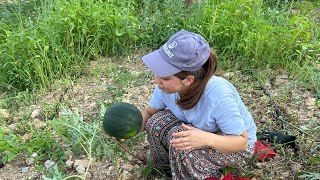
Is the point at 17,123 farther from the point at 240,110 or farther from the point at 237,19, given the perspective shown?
the point at 237,19

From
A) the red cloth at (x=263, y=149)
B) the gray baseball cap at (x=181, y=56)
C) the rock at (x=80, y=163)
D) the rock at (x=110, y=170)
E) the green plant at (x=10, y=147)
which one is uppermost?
the gray baseball cap at (x=181, y=56)

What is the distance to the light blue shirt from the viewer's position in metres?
2.02

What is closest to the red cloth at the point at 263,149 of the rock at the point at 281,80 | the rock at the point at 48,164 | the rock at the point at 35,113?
the rock at the point at 281,80

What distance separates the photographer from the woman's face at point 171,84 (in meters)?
2.03

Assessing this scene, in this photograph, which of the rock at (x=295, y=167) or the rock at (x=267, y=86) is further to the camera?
the rock at (x=267, y=86)

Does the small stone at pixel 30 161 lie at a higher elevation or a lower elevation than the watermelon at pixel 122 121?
lower

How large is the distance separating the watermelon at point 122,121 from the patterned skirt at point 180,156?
22cm

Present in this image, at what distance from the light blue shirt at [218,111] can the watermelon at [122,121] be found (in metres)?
0.27

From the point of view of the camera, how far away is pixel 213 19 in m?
3.62

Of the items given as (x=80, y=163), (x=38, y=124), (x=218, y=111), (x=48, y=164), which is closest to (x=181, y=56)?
(x=218, y=111)

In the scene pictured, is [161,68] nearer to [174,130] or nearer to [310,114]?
[174,130]

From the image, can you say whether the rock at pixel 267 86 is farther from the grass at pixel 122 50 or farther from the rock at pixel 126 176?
the rock at pixel 126 176

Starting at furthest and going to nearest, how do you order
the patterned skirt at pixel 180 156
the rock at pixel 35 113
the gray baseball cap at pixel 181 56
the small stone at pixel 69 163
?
the rock at pixel 35 113 < the small stone at pixel 69 163 < the patterned skirt at pixel 180 156 < the gray baseball cap at pixel 181 56

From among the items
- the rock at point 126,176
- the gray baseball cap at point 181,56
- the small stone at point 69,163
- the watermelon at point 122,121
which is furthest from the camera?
the small stone at point 69,163
